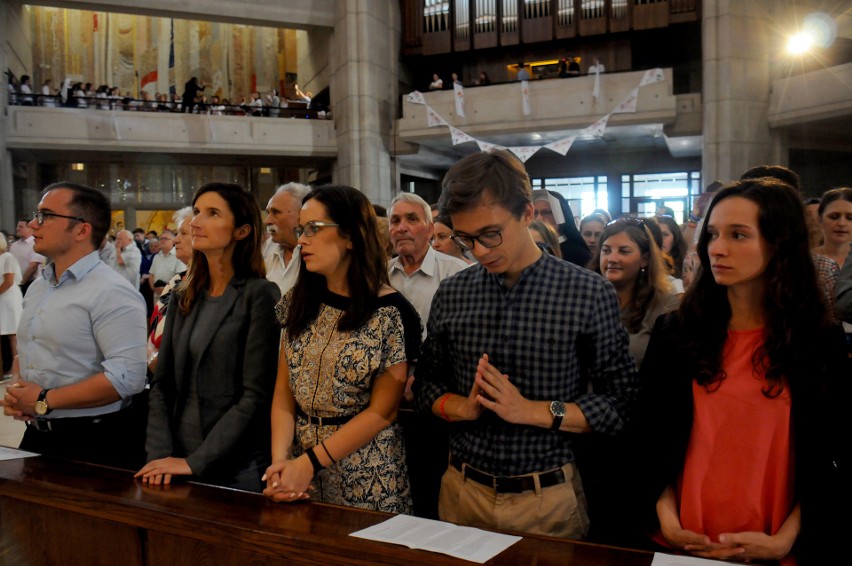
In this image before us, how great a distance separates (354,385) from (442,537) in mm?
558

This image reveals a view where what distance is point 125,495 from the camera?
6.03 ft

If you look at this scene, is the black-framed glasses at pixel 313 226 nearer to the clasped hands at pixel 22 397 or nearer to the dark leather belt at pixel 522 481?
the dark leather belt at pixel 522 481

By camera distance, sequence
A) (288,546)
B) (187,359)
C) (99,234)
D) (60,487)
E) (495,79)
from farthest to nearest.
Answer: (495,79), (99,234), (187,359), (60,487), (288,546)

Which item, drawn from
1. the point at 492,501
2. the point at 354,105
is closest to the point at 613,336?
the point at 492,501

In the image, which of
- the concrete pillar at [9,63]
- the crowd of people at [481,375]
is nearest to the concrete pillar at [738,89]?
the crowd of people at [481,375]

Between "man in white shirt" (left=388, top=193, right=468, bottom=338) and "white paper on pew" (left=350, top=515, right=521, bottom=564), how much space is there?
1500 millimetres

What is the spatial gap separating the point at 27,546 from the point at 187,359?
70 centimetres

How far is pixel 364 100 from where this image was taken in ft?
46.1

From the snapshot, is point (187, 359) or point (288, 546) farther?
point (187, 359)

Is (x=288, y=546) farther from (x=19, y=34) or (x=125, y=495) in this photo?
(x=19, y=34)

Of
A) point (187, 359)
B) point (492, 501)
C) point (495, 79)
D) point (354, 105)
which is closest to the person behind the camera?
point (492, 501)

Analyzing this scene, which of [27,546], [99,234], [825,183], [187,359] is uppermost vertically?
[825,183]

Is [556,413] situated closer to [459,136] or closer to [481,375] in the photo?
[481,375]

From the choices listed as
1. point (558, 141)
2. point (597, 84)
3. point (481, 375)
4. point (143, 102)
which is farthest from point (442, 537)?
point (143, 102)
